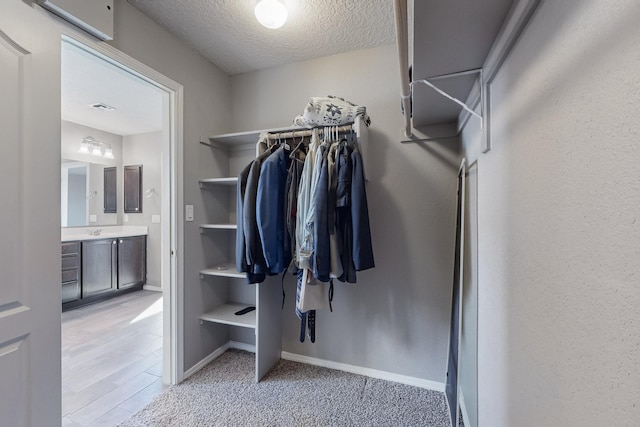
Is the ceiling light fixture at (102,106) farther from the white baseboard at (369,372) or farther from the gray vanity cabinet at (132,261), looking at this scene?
the white baseboard at (369,372)

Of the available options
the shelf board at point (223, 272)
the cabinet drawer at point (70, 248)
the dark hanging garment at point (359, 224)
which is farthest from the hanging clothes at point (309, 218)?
the cabinet drawer at point (70, 248)

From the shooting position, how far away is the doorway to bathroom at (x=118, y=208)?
5.93ft

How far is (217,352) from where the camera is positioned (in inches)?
89.5

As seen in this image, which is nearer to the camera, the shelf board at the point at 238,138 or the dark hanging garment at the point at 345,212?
the dark hanging garment at the point at 345,212

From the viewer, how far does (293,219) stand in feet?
5.80

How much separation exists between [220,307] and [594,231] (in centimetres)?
241

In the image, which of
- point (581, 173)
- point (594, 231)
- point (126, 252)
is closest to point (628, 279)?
point (594, 231)

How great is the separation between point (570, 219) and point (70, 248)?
4.64 meters

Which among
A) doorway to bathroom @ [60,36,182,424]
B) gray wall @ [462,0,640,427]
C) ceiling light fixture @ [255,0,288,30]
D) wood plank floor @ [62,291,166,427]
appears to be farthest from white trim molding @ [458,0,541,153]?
wood plank floor @ [62,291,166,427]

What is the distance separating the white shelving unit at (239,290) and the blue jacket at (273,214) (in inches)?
14.0

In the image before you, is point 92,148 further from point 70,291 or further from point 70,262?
point 70,291

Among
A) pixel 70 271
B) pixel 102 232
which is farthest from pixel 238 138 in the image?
pixel 102 232

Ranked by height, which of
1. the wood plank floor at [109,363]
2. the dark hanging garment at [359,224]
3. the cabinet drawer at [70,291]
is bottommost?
the wood plank floor at [109,363]

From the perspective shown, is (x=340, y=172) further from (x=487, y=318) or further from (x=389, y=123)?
(x=487, y=318)
